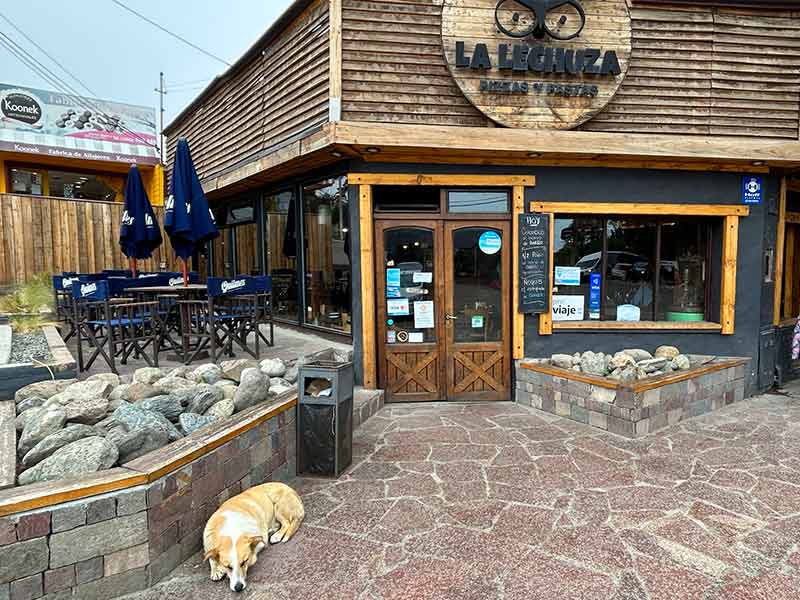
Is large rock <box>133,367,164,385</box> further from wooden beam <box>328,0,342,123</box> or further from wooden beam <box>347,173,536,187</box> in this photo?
wooden beam <box>328,0,342,123</box>

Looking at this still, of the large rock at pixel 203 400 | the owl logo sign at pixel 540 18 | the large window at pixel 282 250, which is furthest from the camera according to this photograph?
the large window at pixel 282 250

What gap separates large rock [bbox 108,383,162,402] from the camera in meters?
3.63

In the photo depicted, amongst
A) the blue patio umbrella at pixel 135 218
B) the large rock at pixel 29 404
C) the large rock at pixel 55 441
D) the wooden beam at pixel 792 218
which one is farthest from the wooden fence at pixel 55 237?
the wooden beam at pixel 792 218

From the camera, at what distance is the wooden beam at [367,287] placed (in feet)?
17.9

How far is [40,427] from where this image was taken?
285 centimetres

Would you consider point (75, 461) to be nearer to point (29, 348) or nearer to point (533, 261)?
point (29, 348)

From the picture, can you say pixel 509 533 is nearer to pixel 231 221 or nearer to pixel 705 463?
pixel 705 463

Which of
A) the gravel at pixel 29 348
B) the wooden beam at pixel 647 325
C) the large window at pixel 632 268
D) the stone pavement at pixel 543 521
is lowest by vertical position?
the stone pavement at pixel 543 521

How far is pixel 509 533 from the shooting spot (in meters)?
2.97

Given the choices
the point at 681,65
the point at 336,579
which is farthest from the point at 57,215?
the point at 681,65

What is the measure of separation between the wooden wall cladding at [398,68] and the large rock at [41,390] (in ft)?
11.7

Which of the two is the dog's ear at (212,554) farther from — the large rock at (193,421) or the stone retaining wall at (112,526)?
the large rock at (193,421)

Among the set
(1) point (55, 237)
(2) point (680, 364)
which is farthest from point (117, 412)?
(1) point (55, 237)

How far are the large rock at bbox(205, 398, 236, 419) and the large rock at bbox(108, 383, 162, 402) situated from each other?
583 mm
